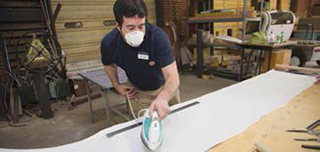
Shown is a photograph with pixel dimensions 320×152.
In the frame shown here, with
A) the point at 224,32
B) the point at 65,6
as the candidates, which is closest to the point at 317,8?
the point at 224,32

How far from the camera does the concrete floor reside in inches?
90.8

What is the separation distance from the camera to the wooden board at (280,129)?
85cm

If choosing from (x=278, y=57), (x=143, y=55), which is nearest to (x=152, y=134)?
(x=143, y=55)

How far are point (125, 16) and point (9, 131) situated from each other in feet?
8.61

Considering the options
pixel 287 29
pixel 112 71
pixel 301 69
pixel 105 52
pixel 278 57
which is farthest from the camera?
pixel 287 29

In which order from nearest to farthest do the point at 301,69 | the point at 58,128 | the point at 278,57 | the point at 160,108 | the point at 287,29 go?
the point at 160,108 < the point at 301,69 < the point at 58,128 < the point at 278,57 < the point at 287,29

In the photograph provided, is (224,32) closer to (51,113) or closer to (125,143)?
(51,113)

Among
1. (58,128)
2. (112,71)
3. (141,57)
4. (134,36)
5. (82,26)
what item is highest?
(82,26)

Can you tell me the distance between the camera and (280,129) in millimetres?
966

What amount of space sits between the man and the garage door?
9.14ft

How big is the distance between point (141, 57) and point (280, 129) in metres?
0.88

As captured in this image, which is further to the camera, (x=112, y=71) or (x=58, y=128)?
(x=58, y=128)

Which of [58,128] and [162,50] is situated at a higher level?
[162,50]

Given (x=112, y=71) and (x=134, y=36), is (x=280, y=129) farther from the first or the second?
(x=112, y=71)
